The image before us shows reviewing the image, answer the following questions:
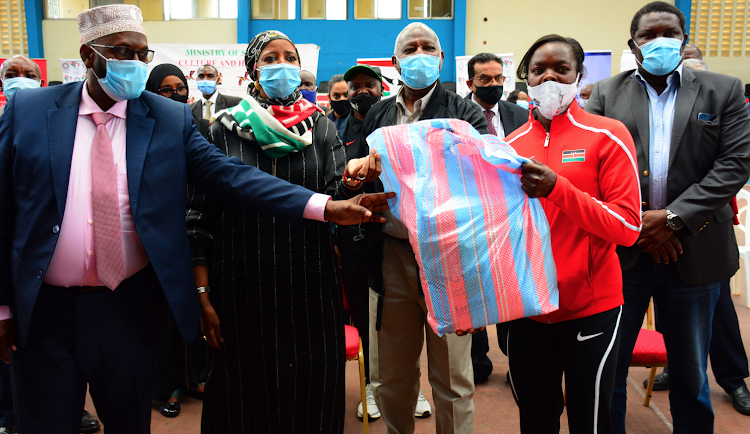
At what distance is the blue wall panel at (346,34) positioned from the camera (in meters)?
13.3

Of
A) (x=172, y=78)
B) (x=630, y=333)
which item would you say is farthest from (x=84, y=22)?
(x=630, y=333)

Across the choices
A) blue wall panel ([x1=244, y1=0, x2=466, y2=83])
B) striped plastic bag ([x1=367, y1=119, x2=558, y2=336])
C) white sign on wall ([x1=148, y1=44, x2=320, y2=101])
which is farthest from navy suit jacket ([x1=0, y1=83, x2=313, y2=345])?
blue wall panel ([x1=244, y1=0, x2=466, y2=83])

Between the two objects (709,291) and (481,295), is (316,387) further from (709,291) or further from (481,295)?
(709,291)

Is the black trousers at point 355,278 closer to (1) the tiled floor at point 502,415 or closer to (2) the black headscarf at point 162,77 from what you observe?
(1) the tiled floor at point 502,415

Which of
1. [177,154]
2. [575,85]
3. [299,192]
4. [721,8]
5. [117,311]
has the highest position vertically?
[721,8]

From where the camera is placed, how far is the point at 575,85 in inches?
72.2

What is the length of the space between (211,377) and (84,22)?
4.19 feet

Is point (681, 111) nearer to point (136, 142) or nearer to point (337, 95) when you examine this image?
point (136, 142)

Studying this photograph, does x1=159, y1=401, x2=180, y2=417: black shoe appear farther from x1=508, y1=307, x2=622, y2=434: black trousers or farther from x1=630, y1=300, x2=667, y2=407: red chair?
x1=630, y1=300, x2=667, y2=407: red chair

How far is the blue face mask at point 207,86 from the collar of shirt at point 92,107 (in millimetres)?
4176

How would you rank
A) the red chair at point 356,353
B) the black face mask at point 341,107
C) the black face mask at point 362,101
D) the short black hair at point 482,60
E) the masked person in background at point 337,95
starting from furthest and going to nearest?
the masked person in background at point 337,95 < the black face mask at point 341,107 < the short black hair at point 482,60 < the black face mask at point 362,101 < the red chair at point 356,353

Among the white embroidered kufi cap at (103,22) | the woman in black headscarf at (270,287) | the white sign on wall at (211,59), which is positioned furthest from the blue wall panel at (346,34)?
the white embroidered kufi cap at (103,22)

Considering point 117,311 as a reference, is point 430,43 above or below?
above

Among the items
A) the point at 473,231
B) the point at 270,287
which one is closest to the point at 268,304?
the point at 270,287
